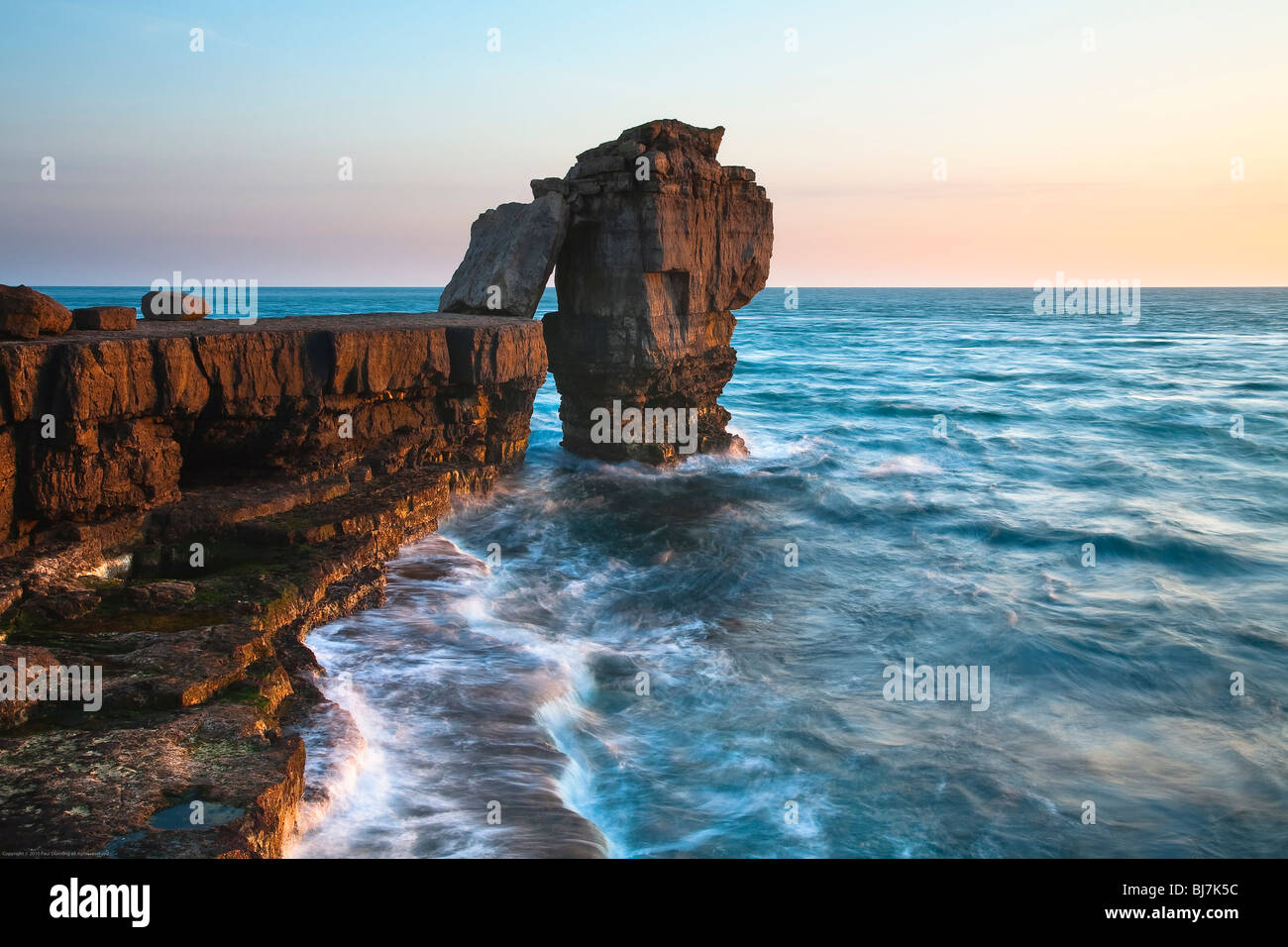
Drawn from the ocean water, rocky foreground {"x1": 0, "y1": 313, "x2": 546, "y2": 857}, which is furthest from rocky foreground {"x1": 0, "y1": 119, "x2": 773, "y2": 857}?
the ocean water

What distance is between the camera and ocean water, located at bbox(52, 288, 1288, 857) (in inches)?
332

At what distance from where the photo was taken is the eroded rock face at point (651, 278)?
20078 mm

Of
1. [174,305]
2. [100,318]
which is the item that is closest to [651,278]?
[174,305]

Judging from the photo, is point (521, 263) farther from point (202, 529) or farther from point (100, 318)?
point (202, 529)

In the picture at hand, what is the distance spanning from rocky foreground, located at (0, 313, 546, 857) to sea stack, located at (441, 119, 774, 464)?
9.30 ft

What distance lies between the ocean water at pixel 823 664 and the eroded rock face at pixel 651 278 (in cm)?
160

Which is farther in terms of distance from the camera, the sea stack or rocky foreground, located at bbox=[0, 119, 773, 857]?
the sea stack

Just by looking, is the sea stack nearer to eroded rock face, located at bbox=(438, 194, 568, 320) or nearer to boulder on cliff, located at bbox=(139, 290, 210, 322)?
eroded rock face, located at bbox=(438, 194, 568, 320)

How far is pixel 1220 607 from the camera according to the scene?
579 inches

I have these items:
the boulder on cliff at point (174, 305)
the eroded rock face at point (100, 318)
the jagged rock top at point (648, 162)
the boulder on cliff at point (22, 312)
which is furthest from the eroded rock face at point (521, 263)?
the boulder on cliff at point (22, 312)

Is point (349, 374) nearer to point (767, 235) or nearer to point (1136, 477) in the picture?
point (767, 235)
